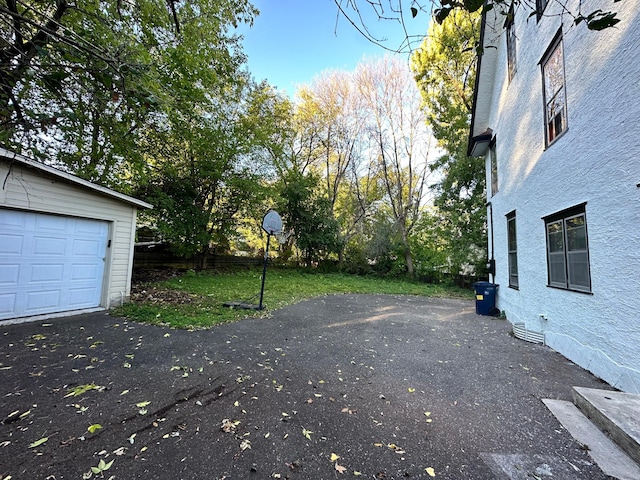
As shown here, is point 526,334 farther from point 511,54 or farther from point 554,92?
point 511,54

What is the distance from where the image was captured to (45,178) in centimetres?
504

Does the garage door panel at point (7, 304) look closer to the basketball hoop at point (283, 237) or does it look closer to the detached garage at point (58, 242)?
the detached garage at point (58, 242)

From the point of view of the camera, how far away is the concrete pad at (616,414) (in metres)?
1.99

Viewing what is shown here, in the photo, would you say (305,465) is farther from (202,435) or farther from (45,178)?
(45,178)

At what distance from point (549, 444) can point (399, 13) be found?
3.46m

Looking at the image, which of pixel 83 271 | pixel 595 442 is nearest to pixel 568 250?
pixel 595 442

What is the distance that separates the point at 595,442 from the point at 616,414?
34cm

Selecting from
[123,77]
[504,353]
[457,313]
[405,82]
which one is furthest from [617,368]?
[405,82]

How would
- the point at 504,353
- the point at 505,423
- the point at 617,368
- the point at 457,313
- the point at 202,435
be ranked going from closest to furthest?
the point at 202,435 → the point at 505,423 → the point at 617,368 → the point at 504,353 → the point at 457,313

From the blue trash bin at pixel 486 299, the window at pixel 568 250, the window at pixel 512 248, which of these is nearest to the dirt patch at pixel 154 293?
the blue trash bin at pixel 486 299

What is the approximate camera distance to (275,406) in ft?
8.54

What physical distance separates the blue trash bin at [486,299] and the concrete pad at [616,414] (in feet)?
15.2

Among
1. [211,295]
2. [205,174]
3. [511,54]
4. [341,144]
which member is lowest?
[211,295]

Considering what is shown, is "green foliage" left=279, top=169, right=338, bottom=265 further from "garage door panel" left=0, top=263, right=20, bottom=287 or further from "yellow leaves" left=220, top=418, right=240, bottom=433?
"yellow leaves" left=220, top=418, right=240, bottom=433
